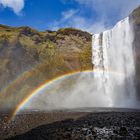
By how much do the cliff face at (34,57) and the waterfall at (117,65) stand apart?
12.3 metres

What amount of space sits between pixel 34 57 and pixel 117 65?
25921mm

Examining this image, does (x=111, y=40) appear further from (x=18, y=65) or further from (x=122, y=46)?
(x=18, y=65)

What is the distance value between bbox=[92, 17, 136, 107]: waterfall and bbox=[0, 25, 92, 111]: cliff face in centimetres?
1233

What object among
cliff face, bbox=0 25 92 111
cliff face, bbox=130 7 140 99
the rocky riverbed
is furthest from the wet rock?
cliff face, bbox=0 25 92 111

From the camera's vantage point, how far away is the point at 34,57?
264 feet

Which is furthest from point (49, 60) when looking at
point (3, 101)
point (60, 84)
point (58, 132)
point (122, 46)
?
point (58, 132)

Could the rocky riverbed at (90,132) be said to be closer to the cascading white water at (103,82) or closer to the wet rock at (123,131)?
the wet rock at (123,131)

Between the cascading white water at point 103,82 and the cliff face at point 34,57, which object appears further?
the cliff face at point 34,57

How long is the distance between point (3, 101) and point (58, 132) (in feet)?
163

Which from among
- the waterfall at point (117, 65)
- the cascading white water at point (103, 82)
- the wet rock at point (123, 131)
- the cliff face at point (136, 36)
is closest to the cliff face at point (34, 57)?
the cascading white water at point (103, 82)

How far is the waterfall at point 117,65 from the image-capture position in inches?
2430

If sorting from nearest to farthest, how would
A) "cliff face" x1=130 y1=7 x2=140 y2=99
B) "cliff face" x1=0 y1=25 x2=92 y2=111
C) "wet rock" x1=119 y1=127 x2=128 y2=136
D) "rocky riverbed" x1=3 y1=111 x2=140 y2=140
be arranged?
1. "rocky riverbed" x1=3 y1=111 x2=140 y2=140
2. "wet rock" x1=119 y1=127 x2=128 y2=136
3. "cliff face" x1=130 y1=7 x2=140 y2=99
4. "cliff face" x1=0 y1=25 x2=92 y2=111

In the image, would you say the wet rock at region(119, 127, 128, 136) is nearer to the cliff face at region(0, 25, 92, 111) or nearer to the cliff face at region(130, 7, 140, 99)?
the cliff face at region(130, 7, 140, 99)

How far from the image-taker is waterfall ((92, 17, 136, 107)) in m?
61.7
